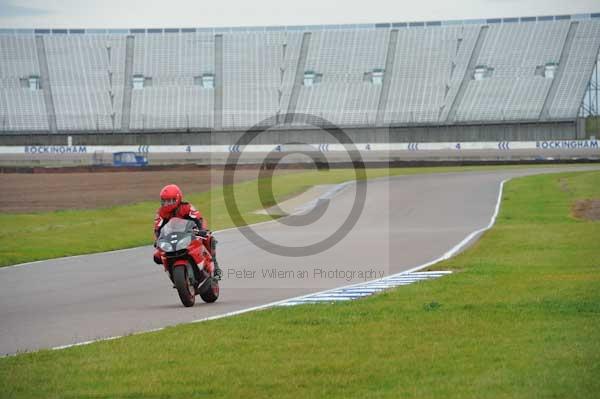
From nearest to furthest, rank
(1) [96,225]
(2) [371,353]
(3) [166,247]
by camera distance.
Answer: (2) [371,353], (3) [166,247], (1) [96,225]

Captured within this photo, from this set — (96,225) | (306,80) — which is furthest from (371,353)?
(306,80)

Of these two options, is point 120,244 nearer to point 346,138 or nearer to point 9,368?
point 9,368

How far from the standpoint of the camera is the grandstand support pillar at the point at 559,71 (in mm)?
68412

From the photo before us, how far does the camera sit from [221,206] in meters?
36.0

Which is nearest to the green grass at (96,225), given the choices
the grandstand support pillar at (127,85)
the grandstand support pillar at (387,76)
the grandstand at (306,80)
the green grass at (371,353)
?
the green grass at (371,353)

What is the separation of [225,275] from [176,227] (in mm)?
4419

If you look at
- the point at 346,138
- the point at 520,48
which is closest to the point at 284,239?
the point at 346,138

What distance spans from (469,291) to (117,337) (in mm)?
4815

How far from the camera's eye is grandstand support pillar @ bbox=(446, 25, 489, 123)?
69.8 metres

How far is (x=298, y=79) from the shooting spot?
246 feet

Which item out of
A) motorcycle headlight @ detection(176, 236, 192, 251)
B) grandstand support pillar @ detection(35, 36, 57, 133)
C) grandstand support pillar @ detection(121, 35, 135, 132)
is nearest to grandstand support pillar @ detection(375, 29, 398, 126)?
grandstand support pillar @ detection(121, 35, 135, 132)

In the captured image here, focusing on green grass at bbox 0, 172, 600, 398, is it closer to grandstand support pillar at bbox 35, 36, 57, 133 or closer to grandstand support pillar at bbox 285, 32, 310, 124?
grandstand support pillar at bbox 285, 32, 310, 124

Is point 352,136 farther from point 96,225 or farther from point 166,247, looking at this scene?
point 166,247

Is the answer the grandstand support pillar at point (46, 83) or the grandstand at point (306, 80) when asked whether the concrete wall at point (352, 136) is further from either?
the grandstand support pillar at point (46, 83)
